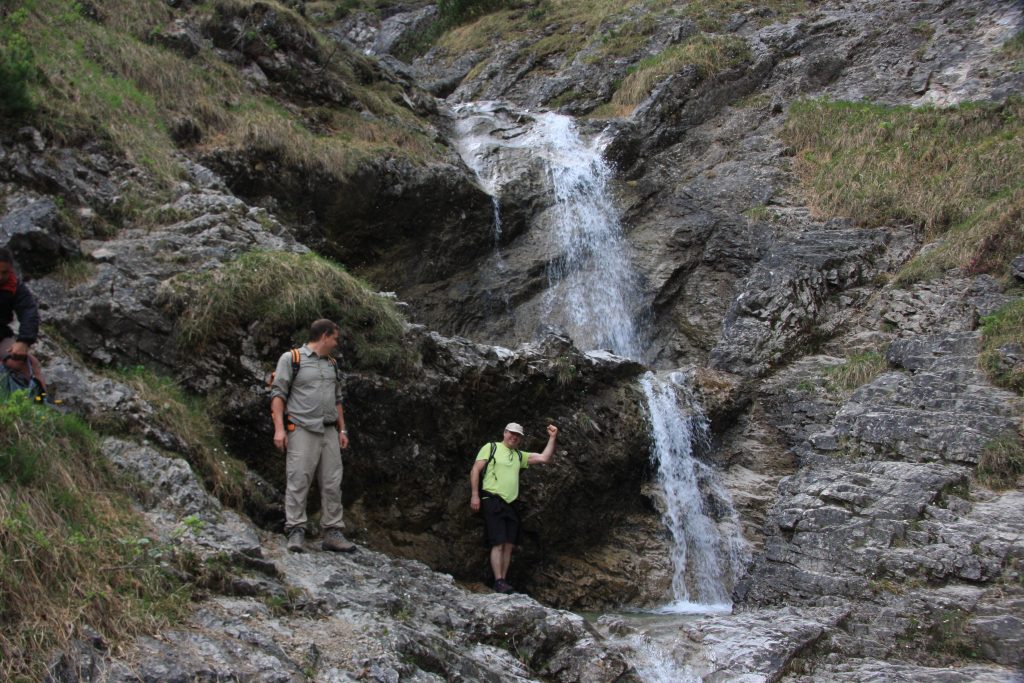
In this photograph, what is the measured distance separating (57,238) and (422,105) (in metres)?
12.3

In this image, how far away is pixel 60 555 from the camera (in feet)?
13.2

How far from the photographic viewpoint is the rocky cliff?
619cm

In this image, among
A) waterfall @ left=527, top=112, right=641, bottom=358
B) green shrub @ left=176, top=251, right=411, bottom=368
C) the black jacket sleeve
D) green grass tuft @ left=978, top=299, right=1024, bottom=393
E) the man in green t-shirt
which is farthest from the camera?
waterfall @ left=527, top=112, right=641, bottom=358

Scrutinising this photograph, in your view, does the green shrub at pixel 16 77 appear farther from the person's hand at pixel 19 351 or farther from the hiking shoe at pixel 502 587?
the hiking shoe at pixel 502 587

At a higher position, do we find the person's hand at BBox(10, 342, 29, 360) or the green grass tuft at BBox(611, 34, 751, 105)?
the green grass tuft at BBox(611, 34, 751, 105)

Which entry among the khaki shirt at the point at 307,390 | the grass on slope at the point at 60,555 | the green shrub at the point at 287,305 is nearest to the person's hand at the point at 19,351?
the grass on slope at the point at 60,555

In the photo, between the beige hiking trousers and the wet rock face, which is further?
the beige hiking trousers

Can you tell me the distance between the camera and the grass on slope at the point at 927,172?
1212 cm

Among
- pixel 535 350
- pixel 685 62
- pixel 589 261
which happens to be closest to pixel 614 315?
pixel 589 261

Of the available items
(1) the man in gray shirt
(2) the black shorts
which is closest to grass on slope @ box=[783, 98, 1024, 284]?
(2) the black shorts

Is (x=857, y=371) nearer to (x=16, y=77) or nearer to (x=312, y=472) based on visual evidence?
(x=312, y=472)

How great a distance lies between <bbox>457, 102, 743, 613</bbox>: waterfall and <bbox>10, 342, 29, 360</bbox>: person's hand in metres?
7.34

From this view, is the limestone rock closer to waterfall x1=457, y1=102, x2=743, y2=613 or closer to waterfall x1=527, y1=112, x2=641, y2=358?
waterfall x1=457, y1=102, x2=743, y2=613

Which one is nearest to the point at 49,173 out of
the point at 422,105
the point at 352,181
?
the point at 352,181
